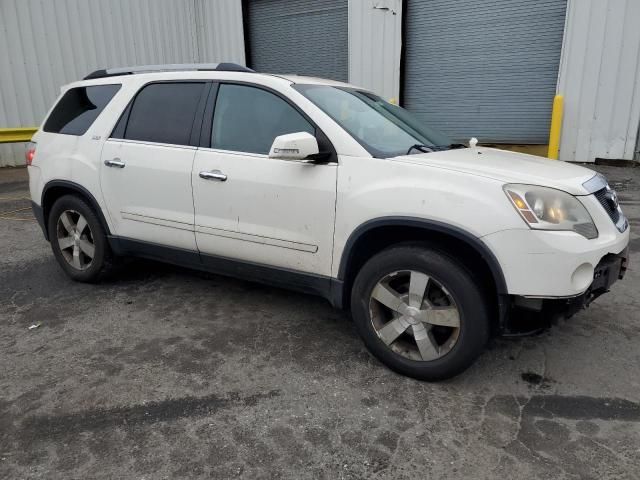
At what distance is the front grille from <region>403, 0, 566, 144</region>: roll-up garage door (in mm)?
8046

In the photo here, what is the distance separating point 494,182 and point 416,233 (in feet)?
1.68

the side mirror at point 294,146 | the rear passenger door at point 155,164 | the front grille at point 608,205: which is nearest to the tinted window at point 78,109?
the rear passenger door at point 155,164

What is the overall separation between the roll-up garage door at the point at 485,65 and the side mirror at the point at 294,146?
8810 millimetres

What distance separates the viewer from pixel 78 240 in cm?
436

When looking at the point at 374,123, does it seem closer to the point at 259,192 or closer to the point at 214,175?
the point at 259,192

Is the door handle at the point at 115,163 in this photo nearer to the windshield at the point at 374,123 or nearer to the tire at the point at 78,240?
the tire at the point at 78,240

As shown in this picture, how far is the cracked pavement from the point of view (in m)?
2.28

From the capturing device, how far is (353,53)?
11.9 meters

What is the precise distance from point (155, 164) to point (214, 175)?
0.59 metres

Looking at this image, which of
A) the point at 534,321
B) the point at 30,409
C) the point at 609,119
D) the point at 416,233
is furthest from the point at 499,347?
the point at 609,119

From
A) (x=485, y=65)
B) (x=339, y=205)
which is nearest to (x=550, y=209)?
(x=339, y=205)

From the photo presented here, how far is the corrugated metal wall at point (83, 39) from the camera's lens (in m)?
10.8

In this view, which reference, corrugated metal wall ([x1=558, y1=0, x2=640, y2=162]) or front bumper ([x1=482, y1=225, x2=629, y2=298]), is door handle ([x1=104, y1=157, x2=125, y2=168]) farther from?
corrugated metal wall ([x1=558, y1=0, x2=640, y2=162])

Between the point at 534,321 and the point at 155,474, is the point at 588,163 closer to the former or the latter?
the point at 534,321
